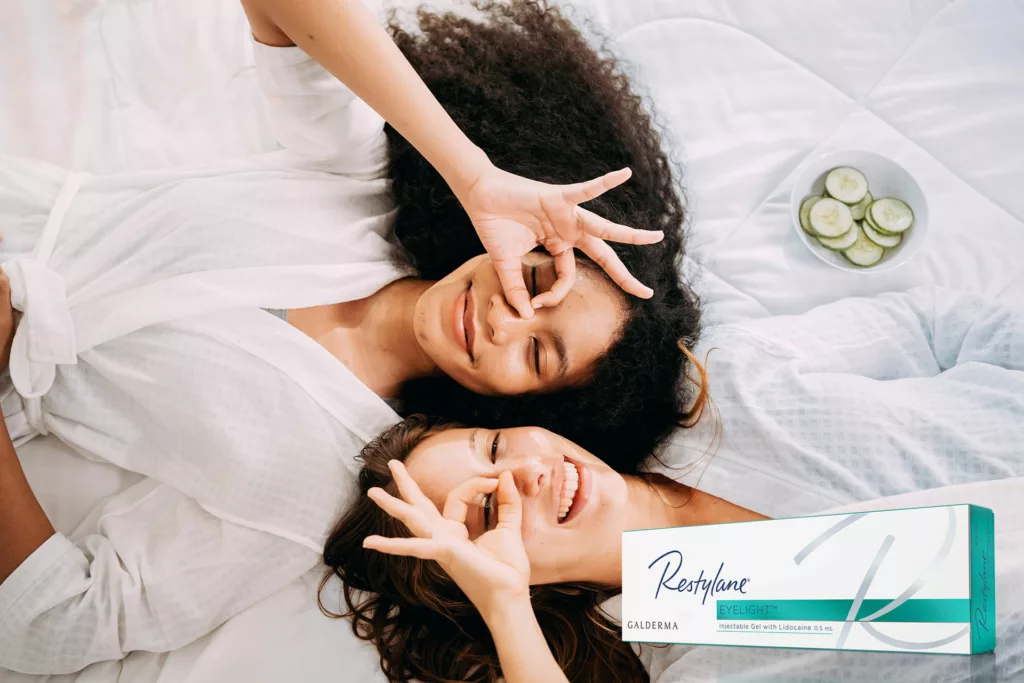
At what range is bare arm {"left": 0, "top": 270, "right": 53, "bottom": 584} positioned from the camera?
103 cm

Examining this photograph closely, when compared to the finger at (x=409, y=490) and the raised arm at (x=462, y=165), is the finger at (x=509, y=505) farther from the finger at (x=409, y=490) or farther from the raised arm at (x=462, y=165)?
the raised arm at (x=462, y=165)

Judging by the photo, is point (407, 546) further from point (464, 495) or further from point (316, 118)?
point (316, 118)

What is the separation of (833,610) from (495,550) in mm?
361

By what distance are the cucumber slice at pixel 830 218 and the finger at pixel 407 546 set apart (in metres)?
0.98

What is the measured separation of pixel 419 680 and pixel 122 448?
60 centimetres

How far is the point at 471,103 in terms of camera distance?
132cm

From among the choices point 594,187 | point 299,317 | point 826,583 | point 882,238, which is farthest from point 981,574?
point 299,317

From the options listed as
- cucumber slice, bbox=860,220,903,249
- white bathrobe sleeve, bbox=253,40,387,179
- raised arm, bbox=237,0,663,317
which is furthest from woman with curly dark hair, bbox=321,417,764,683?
cucumber slice, bbox=860,220,903,249

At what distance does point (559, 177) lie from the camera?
124 cm

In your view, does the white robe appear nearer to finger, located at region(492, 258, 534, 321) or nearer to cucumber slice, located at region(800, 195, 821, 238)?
finger, located at region(492, 258, 534, 321)

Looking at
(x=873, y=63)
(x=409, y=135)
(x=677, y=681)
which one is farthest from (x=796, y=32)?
(x=677, y=681)

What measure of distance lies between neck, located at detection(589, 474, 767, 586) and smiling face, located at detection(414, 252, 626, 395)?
0.74 ft

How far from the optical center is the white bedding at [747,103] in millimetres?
1346

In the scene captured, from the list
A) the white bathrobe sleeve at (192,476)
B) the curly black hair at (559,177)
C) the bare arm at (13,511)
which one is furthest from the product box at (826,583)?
the bare arm at (13,511)
